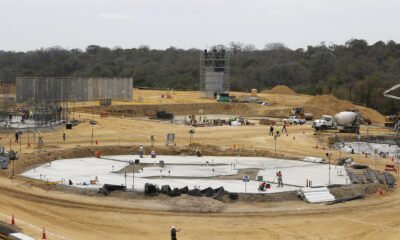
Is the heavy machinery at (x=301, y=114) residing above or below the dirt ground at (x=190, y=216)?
above

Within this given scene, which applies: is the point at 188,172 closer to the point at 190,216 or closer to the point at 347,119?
the point at 190,216

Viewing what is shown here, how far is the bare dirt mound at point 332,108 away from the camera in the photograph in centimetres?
6631

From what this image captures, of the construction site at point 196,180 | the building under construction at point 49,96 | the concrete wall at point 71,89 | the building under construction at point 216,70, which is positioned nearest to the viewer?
the construction site at point 196,180

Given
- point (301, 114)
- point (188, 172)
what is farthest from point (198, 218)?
point (301, 114)

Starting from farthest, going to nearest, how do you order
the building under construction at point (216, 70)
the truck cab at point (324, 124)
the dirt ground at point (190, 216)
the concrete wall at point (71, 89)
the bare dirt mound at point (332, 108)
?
the building under construction at point (216, 70) < the bare dirt mound at point (332, 108) < the concrete wall at point (71, 89) < the truck cab at point (324, 124) < the dirt ground at point (190, 216)

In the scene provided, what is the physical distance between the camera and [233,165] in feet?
113

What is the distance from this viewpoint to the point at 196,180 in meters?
29.7

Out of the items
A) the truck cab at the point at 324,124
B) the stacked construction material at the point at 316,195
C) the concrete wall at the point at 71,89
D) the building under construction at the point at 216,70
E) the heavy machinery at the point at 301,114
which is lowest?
the stacked construction material at the point at 316,195

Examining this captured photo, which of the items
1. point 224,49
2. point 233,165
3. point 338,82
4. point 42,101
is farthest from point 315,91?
point 233,165

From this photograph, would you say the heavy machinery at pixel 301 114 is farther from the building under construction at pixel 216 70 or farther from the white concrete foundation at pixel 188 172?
the white concrete foundation at pixel 188 172

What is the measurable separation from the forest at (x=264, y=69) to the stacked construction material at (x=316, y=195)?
58.7m

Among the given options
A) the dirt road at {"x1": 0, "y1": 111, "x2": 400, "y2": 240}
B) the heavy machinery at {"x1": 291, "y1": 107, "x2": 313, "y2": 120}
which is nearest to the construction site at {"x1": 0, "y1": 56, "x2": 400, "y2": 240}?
the dirt road at {"x1": 0, "y1": 111, "x2": 400, "y2": 240}

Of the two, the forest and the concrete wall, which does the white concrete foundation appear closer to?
the concrete wall

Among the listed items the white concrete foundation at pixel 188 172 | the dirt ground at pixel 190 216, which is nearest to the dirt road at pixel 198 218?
the dirt ground at pixel 190 216
